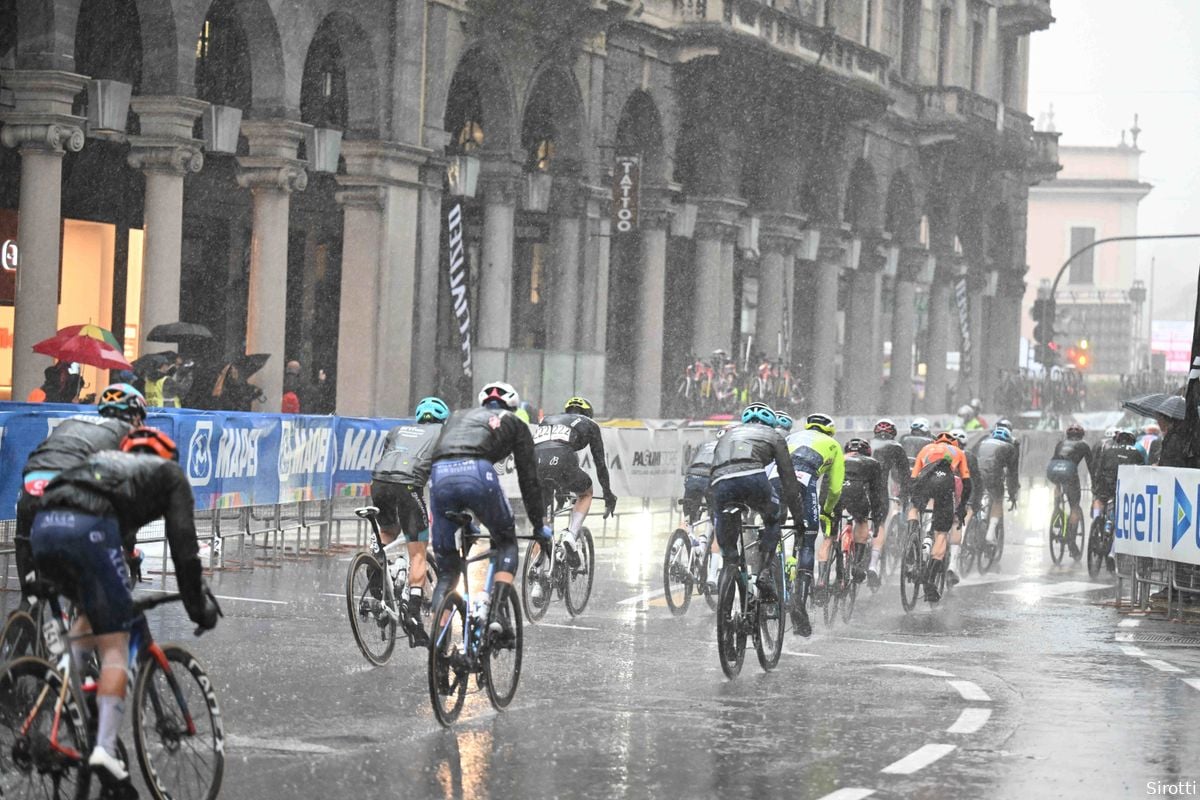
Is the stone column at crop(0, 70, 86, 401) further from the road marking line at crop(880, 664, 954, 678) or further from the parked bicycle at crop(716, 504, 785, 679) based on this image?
the road marking line at crop(880, 664, 954, 678)

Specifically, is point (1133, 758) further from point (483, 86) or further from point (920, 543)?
point (483, 86)

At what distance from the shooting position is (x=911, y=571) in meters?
18.2

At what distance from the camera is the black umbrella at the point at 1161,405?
20.1 meters

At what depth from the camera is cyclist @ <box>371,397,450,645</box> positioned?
43.1 ft

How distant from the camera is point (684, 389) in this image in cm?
3791

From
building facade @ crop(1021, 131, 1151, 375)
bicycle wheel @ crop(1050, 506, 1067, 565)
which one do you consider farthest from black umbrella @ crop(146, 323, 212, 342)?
building facade @ crop(1021, 131, 1151, 375)

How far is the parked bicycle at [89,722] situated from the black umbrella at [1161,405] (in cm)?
1418

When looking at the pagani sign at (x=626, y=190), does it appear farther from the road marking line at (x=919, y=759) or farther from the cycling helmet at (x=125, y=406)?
the cycling helmet at (x=125, y=406)

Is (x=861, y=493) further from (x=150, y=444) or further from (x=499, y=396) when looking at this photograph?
(x=150, y=444)

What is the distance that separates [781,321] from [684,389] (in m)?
9.56

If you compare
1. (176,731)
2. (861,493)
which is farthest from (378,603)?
(861,493)

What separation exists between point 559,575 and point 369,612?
3.65 metres

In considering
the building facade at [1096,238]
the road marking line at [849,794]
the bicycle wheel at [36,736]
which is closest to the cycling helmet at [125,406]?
the bicycle wheel at [36,736]

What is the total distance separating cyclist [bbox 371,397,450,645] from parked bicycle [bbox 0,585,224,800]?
17.2ft
